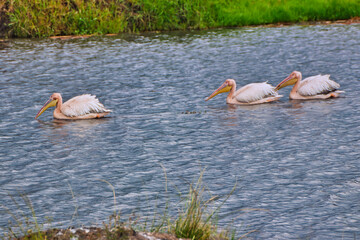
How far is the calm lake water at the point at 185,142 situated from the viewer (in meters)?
7.62

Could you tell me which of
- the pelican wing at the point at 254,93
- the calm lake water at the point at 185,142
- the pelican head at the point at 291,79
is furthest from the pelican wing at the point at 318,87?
the pelican wing at the point at 254,93

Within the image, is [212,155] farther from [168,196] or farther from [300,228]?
[300,228]

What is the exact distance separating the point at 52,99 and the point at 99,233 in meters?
8.26

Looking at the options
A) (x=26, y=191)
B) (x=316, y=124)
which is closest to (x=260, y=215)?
(x=26, y=191)

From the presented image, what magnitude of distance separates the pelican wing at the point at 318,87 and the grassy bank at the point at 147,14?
46.5 ft

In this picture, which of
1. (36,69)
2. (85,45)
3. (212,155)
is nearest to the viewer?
(212,155)

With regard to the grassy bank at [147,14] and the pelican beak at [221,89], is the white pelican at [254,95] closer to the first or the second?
the pelican beak at [221,89]

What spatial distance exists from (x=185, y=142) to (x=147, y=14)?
17675 millimetres

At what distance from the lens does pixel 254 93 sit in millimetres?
13961

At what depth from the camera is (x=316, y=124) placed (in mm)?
11891

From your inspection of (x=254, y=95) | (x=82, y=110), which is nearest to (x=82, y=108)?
(x=82, y=110)

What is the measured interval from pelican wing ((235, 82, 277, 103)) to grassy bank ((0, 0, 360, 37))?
14068 mm

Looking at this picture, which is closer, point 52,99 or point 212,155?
point 212,155

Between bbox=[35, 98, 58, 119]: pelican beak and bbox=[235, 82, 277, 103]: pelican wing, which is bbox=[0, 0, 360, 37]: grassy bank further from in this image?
bbox=[235, 82, 277, 103]: pelican wing
